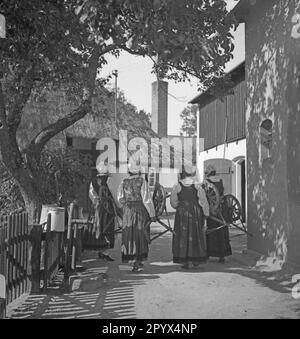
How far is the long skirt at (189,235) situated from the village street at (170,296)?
9.9 inches

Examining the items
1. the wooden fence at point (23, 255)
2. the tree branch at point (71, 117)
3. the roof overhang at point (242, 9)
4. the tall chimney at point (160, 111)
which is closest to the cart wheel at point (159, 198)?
the tree branch at point (71, 117)

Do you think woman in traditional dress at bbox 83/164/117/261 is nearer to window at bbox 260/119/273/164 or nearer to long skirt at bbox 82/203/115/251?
long skirt at bbox 82/203/115/251

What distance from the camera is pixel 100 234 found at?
28.1 feet

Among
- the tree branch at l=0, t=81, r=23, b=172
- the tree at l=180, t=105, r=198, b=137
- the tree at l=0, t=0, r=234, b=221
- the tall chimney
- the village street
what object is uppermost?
the tree at l=180, t=105, r=198, b=137

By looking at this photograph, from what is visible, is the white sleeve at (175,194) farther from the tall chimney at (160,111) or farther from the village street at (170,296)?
the tall chimney at (160,111)

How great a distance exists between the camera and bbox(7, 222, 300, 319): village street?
4.85 meters

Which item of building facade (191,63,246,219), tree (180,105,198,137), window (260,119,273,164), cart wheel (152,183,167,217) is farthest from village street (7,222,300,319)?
tree (180,105,198,137)

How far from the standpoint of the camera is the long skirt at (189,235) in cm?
759

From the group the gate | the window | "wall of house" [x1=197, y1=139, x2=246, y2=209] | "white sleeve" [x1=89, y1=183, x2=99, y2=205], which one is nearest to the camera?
the gate

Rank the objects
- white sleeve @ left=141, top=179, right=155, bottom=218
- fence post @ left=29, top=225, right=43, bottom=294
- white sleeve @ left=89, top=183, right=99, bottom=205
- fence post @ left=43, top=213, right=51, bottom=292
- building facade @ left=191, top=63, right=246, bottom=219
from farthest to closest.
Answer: building facade @ left=191, top=63, right=246, bottom=219 < white sleeve @ left=89, top=183, right=99, bottom=205 < white sleeve @ left=141, top=179, right=155, bottom=218 < fence post @ left=43, top=213, right=51, bottom=292 < fence post @ left=29, top=225, right=43, bottom=294

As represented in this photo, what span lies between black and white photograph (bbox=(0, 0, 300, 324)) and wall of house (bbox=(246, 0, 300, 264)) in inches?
1.1
